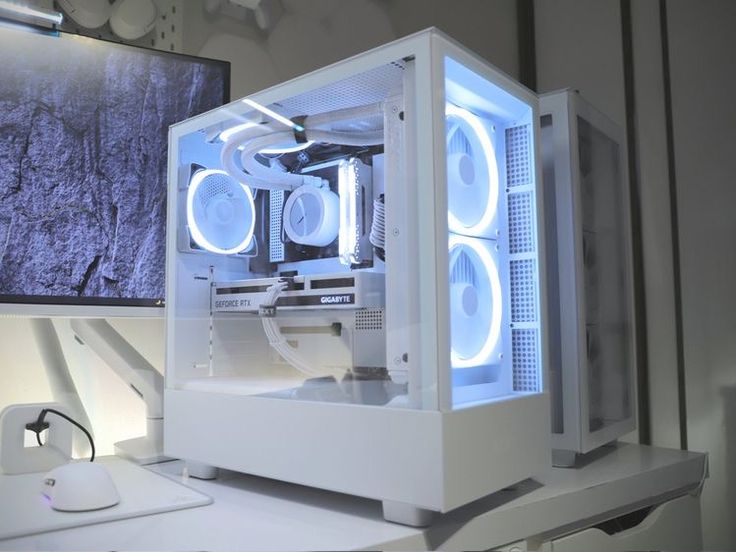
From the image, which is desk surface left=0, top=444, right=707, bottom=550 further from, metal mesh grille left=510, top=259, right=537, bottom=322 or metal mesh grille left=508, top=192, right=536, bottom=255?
metal mesh grille left=508, top=192, right=536, bottom=255

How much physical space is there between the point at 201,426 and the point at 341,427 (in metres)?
0.32

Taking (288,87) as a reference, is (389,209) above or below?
below

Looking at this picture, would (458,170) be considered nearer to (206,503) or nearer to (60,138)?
(206,503)

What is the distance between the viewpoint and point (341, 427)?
31.6 inches

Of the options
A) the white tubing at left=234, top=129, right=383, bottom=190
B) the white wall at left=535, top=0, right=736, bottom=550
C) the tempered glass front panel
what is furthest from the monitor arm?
the white wall at left=535, top=0, right=736, bottom=550

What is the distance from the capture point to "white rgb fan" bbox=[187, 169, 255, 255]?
44.2 inches

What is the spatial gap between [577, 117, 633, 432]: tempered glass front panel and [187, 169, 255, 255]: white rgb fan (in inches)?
26.4

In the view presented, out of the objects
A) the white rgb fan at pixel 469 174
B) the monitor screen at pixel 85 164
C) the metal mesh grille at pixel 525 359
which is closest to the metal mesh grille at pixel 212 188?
the monitor screen at pixel 85 164

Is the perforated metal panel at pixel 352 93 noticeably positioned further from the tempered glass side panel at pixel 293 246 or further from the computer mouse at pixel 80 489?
the computer mouse at pixel 80 489

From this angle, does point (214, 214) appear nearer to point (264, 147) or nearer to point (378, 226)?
point (264, 147)

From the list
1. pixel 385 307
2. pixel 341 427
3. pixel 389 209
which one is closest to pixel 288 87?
pixel 389 209

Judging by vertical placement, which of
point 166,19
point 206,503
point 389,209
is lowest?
point 206,503

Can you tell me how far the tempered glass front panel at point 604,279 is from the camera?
3.93 ft

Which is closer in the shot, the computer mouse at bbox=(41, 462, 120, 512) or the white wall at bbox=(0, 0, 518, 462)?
the computer mouse at bbox=(41, 462, 120, 512)
